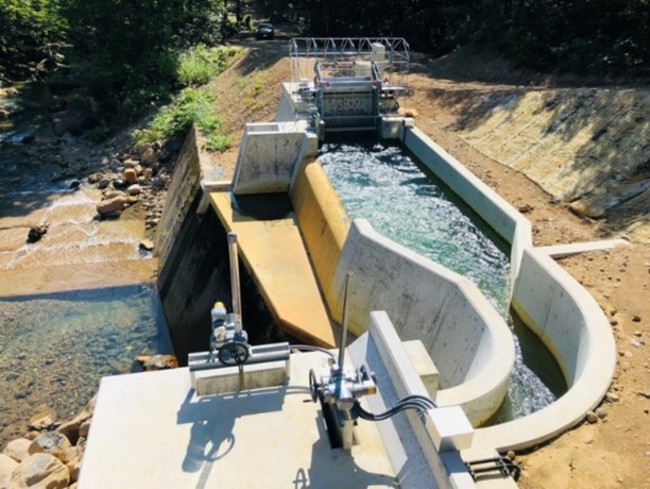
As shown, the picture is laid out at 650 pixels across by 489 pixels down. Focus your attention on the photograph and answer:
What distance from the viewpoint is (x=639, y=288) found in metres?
7.91

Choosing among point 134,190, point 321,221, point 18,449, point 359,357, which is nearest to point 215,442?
point 359,357

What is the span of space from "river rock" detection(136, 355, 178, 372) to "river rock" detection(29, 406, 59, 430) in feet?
6.29

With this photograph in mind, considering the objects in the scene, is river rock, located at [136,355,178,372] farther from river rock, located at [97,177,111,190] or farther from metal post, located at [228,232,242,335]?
river rock, located at [97,177,111,190]

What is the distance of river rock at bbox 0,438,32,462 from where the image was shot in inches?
351

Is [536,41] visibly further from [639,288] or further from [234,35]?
[234,35]

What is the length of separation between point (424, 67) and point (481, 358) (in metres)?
19.0

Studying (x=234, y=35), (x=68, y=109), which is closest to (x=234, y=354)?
(x=68, y=109)

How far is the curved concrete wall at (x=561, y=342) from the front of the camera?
5.41 m

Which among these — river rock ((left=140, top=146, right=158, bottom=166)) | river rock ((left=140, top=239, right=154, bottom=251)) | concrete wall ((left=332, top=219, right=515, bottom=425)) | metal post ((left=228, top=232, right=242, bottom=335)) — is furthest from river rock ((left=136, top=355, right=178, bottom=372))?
river rock ((left=140, top=146, right=158, bottom=166))

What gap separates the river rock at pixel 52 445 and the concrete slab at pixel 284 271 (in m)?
4.13

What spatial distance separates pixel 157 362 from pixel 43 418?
2.38 metres

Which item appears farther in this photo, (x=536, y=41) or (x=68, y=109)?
(x=68, y=109)

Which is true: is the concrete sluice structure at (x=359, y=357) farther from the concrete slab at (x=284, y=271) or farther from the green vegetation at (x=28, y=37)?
the green vegetation at (x=28, y=37)

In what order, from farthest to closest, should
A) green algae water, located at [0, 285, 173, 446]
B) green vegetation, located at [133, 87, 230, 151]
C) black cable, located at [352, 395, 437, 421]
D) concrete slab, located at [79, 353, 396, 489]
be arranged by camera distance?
green vegetation, located at [133, 87, 230, 151], green algae water, located at [0, 285, 173, 446], concrete slab, located at [79, 353, 396, 489], black cable, located at [352, 395, 437, 421]
